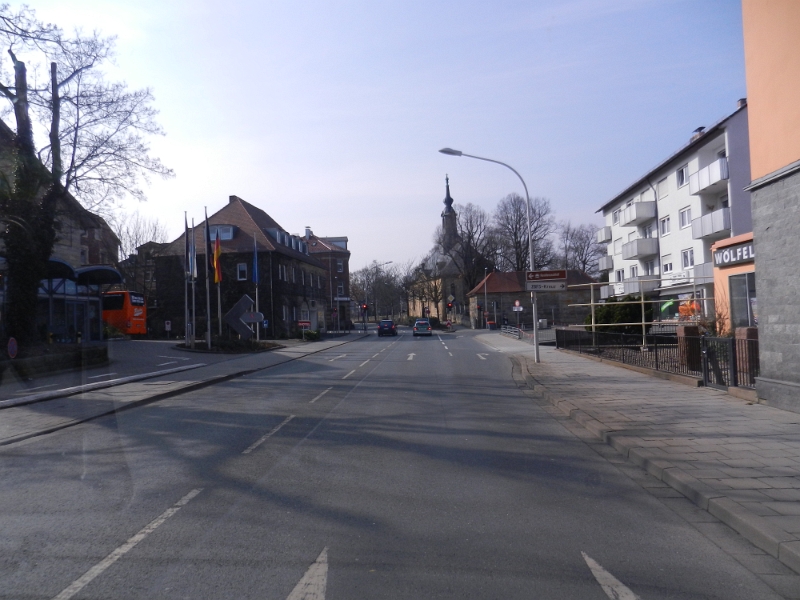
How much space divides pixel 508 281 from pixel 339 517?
243 ft

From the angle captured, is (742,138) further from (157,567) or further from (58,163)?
(157,567)

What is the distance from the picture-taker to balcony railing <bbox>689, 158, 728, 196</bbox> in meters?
33.7

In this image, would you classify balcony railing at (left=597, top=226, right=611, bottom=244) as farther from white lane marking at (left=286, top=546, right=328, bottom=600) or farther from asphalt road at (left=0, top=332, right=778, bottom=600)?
white lane marking at (left=286, top=546, right=328, bottom=600)

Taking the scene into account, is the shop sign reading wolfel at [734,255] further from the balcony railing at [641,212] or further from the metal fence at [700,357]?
the balcony railing at [641,212]

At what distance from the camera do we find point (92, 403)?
14164mm

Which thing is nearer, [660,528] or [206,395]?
[660,528]

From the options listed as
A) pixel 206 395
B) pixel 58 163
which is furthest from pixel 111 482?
pixel 58 163

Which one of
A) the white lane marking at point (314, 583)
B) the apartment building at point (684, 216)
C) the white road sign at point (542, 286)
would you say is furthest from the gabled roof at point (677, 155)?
the white lane marking at point (314, 583)

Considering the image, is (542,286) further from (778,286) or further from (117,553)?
(117,553)

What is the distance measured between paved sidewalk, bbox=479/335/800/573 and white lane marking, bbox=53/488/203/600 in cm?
484

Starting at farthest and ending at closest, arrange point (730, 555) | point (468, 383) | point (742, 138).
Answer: point (742, 138), point (468, 383), point (730, 555)

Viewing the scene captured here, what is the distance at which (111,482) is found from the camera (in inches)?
293

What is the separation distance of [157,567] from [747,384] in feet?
36.2

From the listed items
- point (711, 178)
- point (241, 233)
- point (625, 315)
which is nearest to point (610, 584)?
point (625, 315)
